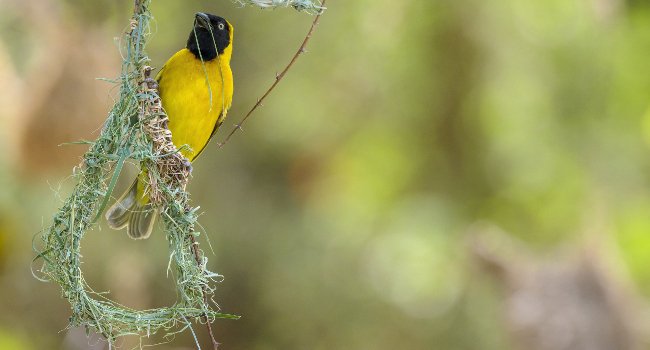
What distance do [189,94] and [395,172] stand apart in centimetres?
531

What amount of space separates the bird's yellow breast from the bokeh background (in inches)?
144

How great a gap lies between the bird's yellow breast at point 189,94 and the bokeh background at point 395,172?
366 cm

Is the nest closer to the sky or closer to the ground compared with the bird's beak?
closer to the ground

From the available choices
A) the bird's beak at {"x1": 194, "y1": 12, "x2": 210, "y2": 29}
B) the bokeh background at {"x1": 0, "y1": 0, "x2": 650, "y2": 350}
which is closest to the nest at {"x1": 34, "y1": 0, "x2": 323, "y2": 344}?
the bird's beak at {"x1": 194, "y1": 12, "x2": 210, "y2": 29}

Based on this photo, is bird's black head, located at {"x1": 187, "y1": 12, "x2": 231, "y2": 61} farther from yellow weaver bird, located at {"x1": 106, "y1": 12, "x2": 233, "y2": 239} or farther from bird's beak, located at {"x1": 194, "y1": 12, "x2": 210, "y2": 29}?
bird's beak, located at {"x1": 194, "y1": 12, "x2": 210, "y2": 29}

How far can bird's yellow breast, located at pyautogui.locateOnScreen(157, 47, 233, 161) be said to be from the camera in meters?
3.11

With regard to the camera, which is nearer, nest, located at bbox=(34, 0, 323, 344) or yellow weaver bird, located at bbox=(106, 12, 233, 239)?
nest, located at bbox=(34, 0, 323, 344)

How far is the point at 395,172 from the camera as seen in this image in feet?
27.3

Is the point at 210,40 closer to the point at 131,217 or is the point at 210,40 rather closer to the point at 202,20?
the point at 202,20

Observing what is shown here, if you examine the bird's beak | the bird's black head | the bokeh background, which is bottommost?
the bokeh background

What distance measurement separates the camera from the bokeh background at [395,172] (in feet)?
24.2

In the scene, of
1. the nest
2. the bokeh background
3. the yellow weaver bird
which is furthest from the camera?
the bokeh background

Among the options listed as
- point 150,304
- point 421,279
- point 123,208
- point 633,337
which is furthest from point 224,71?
point 421,279

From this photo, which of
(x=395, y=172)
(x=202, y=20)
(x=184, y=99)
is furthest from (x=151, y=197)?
Answer: (x=395, y=172)
